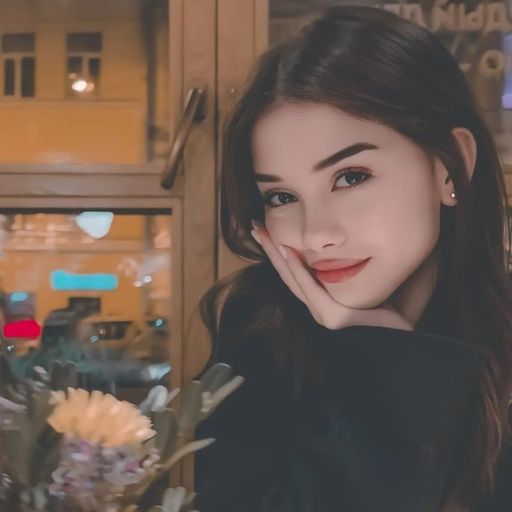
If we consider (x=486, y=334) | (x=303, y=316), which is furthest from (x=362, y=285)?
(x=486, y=334)

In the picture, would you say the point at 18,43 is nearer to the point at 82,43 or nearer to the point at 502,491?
the point at 82,43

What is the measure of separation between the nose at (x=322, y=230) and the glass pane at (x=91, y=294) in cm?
25

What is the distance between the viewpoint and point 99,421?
1043 millimetres

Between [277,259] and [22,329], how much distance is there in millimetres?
459

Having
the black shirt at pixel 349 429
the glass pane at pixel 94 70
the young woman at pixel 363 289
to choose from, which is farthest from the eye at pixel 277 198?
the glass pane at pixel 94 70

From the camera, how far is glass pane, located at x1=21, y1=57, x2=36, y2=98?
149 cm

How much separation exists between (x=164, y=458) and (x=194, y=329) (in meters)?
0.34

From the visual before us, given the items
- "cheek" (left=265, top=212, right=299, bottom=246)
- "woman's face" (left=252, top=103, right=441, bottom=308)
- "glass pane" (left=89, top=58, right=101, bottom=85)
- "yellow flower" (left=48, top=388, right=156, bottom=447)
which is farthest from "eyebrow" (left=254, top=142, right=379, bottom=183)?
"yellow flower" (left=48, top=388, right=156, bottom=447)

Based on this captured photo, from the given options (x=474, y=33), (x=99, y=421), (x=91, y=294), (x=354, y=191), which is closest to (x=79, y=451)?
(x=99, y=421)

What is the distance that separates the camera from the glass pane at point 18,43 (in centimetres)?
149

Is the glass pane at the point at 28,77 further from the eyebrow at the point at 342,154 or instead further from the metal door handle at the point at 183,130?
the eyebrow at the point at 342,154

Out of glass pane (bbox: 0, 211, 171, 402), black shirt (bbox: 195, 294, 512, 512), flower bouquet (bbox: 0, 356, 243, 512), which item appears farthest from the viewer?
glass pane (bbox: 0, 211, 171, 402)

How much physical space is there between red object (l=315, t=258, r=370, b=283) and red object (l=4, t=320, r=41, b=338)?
50 cm

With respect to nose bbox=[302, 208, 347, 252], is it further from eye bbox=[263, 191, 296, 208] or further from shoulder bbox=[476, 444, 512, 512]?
shoulder bbox=[476, 444, 512, 512]
